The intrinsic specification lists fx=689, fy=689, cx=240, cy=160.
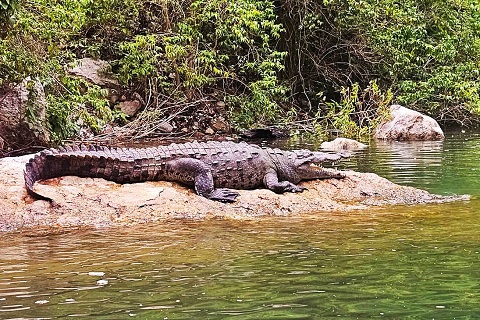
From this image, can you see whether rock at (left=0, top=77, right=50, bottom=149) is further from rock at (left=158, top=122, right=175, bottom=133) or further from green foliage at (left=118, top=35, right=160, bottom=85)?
green foliage at (left=118, top=35, right=160, bottom=85)

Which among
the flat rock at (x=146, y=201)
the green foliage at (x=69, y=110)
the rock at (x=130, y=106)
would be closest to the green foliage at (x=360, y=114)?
the rock at (x=130, y=106)

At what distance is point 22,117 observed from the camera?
39.4 feet

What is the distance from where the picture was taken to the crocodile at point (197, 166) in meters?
7.18

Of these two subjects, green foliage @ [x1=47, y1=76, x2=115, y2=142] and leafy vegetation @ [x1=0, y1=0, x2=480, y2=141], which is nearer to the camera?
green foliage @ [x1=47, y1=76, x2=115, y2=142]

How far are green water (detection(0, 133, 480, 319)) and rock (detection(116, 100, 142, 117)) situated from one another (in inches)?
531

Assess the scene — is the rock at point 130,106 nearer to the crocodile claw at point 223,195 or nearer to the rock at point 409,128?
the rock at point 409,128

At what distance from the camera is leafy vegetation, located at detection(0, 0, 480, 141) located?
751 inches

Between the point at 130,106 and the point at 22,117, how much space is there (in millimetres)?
7602

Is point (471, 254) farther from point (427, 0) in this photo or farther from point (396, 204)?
point (427, 0)

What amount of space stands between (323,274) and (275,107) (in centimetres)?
1622

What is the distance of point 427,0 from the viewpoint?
73.5 ft

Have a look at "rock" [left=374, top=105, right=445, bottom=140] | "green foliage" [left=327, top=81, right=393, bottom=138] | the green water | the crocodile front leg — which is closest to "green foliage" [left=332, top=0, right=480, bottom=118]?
"green foliage" [left=327, top=81, right=393, bottom=138]

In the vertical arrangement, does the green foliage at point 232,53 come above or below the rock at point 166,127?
above

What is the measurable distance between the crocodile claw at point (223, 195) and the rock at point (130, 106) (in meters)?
12.4
